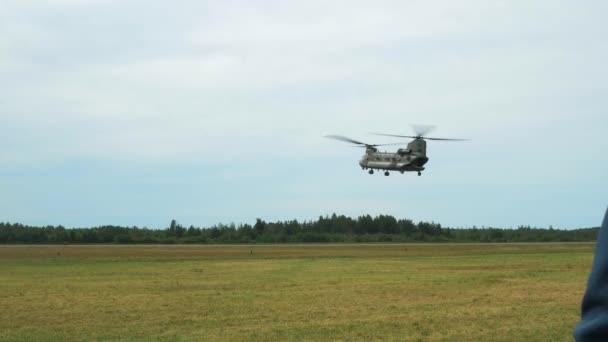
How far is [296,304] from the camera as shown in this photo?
29.1 m

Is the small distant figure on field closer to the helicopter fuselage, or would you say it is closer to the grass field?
the grass field

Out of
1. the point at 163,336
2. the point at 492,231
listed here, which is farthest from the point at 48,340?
the point at 492,231

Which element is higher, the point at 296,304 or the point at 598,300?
the point at 598,300

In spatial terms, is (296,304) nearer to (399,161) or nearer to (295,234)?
(399,161)

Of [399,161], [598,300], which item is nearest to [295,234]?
[399,161]

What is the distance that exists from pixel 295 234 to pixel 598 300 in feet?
440

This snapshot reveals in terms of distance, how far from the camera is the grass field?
22.6 m

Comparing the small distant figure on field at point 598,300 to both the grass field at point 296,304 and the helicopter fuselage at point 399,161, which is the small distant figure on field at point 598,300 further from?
the helicopter fuselage at point 399,161

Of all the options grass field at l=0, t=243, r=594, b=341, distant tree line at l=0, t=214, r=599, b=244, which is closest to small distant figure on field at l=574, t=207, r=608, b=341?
grass field at l=0, t=243, r=594, b=341

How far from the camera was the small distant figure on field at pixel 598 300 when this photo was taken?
143 cm

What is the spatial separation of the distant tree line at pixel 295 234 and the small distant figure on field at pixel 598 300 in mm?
103697

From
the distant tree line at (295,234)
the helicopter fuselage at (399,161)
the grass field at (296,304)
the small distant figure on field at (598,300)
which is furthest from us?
the distant tree line at (295,234)

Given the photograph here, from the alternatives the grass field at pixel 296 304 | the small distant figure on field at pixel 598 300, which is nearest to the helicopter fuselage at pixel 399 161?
the grass field at pixel 296 304

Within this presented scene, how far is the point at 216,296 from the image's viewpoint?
3291 centimetres
